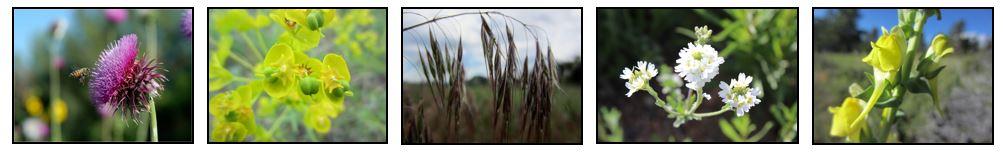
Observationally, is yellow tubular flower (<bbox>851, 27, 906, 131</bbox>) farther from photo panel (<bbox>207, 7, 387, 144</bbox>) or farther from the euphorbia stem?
the euphorbia stem

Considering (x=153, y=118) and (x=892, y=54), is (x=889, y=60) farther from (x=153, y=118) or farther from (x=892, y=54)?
(x=153, y=118)

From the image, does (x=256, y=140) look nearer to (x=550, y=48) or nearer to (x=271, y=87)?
(x=271, y=87)

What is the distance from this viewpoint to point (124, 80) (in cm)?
275

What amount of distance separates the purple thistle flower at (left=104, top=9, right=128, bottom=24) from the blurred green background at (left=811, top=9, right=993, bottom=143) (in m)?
2.42

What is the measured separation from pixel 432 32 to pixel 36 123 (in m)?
1.45

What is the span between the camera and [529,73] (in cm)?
292

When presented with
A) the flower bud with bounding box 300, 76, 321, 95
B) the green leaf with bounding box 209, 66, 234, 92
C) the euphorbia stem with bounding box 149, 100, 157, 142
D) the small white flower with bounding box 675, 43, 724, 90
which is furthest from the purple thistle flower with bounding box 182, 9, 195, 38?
the small white flower with bounding box 675, 43, 724, 90

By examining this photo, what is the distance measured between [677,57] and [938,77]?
3.00 ft

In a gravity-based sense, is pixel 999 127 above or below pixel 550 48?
below

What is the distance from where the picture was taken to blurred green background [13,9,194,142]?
10.2 ft

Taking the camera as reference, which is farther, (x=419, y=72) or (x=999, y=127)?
(x=999, y=127)

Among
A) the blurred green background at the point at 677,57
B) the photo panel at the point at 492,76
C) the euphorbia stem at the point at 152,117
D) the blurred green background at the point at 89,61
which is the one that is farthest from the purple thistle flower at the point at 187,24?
the blurred green background at the point at 677,57

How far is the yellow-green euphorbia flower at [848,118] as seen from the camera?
109 inches
